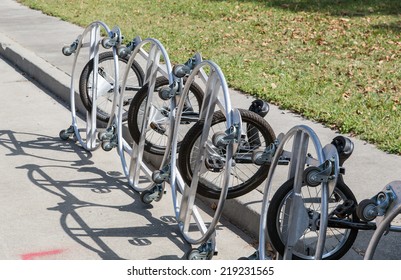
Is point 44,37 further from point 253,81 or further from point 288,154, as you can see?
point 288,154

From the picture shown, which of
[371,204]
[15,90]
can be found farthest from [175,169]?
[15,90]

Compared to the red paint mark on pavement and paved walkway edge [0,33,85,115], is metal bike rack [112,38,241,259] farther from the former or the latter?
paved walkway edge [0,33,85,115]

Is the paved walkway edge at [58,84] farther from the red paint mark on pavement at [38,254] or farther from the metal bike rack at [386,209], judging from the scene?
the metal bike rack at [386,209]

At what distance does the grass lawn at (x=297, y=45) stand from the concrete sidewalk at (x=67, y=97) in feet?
0.79

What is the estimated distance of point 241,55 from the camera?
12469 millimetres

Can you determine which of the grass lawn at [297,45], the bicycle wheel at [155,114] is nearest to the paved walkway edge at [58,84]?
the bicycle wheel at [155,114]

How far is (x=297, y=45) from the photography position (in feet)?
43.5

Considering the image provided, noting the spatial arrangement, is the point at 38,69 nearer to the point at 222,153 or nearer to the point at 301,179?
the point at 222,153

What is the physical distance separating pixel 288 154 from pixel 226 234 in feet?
3.45

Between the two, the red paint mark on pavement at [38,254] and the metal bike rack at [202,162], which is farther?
the red paint mark on pavement at [38,254]

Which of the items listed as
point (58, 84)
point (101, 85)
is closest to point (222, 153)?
point (101, 85)

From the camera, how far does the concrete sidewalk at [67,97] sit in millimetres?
6352

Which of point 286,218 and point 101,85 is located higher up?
point 286,218

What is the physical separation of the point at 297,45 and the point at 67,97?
13.5 feet
